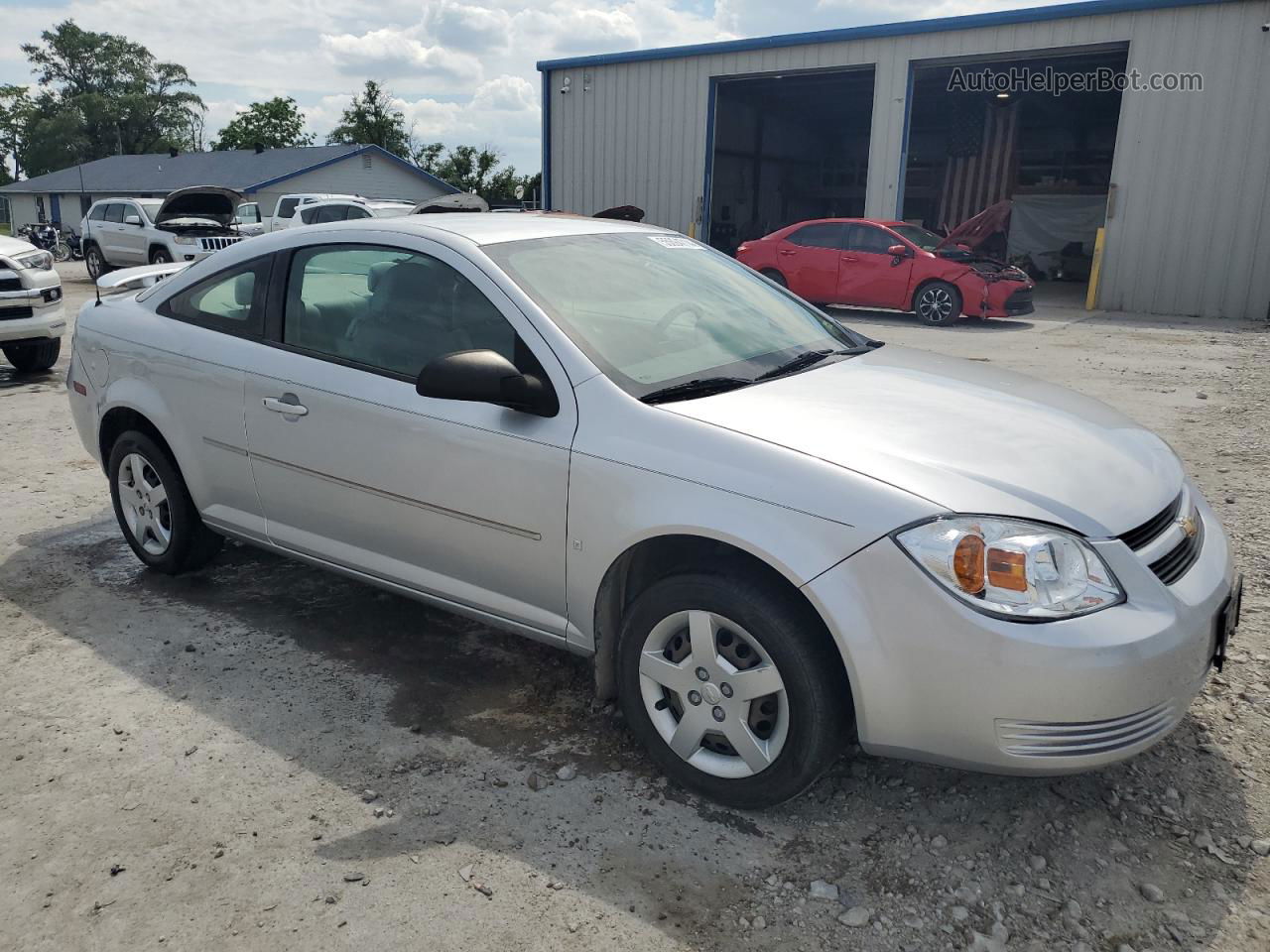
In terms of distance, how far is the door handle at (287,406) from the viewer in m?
3.48

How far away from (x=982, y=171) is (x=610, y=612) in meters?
28.2

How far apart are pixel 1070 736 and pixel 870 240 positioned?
43.8ft

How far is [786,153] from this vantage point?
30.0 m

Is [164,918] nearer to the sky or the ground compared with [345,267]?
nearer to the ground

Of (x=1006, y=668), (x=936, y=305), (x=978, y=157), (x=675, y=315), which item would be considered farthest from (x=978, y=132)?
(x=1006, y=668)

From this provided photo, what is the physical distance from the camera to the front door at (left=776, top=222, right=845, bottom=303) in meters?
15.1

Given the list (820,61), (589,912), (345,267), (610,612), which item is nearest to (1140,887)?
(589,912)

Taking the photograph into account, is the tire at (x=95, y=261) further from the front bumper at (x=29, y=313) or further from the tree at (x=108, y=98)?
the tree at (x=108, y=98)

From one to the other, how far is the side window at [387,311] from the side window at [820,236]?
40.7 ft

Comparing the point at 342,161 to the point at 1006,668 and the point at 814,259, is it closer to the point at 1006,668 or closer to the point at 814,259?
the point at 814,259

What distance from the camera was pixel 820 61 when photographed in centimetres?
1908

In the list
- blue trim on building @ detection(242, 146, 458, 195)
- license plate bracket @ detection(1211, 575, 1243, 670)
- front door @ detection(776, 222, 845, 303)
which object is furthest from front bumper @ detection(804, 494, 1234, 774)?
blue trim on building @ detection(242, 146, 458, 195)

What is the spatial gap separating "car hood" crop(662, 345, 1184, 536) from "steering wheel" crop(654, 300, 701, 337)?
43cm

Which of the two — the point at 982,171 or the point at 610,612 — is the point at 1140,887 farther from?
the point at 982,171
